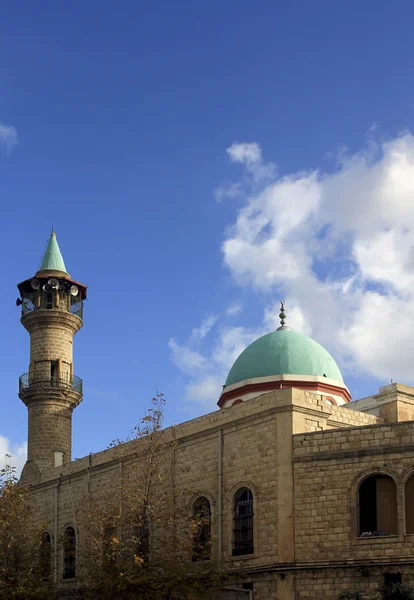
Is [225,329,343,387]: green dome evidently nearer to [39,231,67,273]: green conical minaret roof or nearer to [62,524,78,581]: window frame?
[62,524,78,581]: window frame

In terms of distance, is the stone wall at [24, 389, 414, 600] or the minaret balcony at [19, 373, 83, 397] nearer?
the stone wall at [24, 389, 414, 600]

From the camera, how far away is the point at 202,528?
81.8 feet

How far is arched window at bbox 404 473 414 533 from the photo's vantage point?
2095cm

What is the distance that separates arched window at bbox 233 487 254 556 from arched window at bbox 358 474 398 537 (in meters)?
3.00

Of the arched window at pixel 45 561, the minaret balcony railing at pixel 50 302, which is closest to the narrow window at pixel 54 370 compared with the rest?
the minaret balcony railing at pixel 50 302

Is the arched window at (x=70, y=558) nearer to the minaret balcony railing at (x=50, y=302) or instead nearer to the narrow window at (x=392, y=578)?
the minaret balcony railing at (x=50, y=302)

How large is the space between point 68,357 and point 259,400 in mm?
13521

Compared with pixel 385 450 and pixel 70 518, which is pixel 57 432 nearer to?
pixel 70 518

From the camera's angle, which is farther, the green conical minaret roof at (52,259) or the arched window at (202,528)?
the green conical minaret roof at (52,259)

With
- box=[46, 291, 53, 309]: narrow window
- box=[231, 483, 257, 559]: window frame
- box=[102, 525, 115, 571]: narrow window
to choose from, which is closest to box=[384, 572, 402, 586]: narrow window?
box=[231, 483, 257, 559]: window frame

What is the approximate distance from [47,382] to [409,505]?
55.2ft

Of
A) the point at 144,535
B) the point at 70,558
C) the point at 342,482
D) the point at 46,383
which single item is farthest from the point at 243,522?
the point at 46,383

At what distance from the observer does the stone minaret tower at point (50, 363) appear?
112ft

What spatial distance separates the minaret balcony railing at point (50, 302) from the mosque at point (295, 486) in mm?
7332
